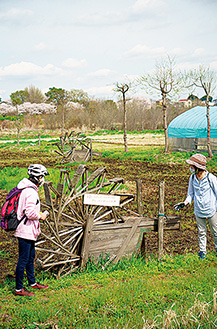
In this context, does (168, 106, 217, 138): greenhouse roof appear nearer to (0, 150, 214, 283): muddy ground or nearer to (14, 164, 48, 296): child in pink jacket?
(0, 150, 214, 283): muddy ground

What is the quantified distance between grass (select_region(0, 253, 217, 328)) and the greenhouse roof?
18.2 meters

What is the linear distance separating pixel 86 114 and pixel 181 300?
5499cm

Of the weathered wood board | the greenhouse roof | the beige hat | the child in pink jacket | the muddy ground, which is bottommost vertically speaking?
the muddy ground

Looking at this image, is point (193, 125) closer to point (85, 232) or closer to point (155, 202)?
point (155, 202)

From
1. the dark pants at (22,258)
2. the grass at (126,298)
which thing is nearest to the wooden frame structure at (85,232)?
the grass at (126,298)

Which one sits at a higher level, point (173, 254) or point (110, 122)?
point (110, 122)

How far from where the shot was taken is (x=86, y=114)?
57781 mm

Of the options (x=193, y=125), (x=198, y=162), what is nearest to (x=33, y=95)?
(x=193, y=125)

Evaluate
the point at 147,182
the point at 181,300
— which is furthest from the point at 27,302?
the point at 147,182

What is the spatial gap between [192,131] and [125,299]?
20.4 m

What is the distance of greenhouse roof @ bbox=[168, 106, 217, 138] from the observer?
2255 centimetres

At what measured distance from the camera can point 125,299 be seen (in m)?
3.94

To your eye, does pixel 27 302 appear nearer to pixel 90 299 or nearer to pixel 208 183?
pixel 90 299

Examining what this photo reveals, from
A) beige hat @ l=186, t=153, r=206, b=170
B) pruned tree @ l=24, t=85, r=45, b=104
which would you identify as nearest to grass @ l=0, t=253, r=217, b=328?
beige hat @ l=186, t=153, r=206, b=170
